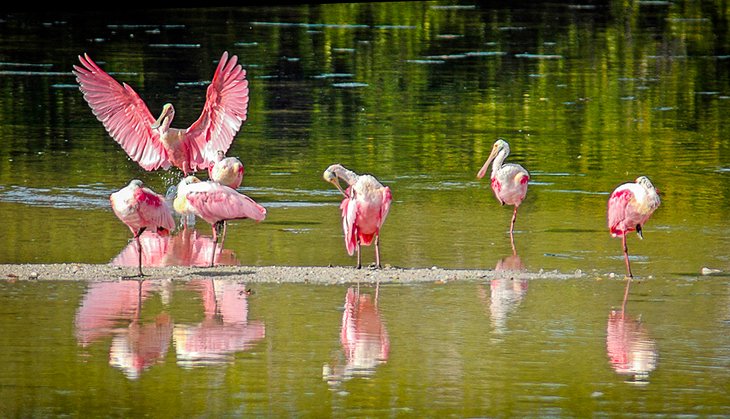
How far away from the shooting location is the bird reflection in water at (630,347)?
32.0ft

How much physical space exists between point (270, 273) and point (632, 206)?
282 cm

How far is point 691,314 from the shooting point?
11164 mm

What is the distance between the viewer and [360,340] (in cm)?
1048

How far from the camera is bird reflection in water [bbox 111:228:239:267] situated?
13.3m

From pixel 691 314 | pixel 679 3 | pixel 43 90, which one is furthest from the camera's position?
pixel 679 3

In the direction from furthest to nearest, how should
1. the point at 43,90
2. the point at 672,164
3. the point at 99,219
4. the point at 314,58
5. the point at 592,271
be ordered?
the point at 314,58 < the point at 43,90 < the point at 672,164 < the point at 99,219 < the point at 592,271

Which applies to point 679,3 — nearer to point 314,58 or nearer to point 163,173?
point 314,58

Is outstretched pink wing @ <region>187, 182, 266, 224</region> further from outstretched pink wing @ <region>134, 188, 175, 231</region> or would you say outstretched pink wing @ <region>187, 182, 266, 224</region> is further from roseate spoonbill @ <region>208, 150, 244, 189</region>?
roseate spoonbill @ <region>208, 150, 244, 189</region>

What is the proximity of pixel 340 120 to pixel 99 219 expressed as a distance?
736cm

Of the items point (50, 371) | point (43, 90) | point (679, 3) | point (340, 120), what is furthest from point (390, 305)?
point (679, 3)

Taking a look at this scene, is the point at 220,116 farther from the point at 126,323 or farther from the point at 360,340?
the point at 360,340

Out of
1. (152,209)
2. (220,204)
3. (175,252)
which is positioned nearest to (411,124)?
(175,252)

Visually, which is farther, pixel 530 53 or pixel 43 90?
pixel 530 53

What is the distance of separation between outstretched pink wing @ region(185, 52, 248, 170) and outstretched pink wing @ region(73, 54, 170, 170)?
345mm
